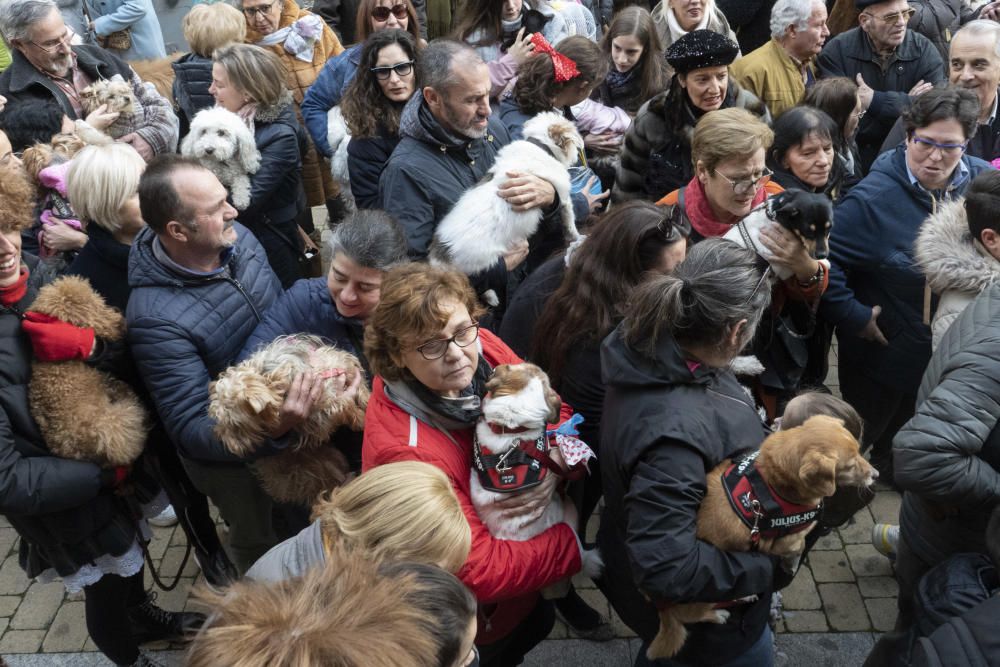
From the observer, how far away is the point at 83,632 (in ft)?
13.2

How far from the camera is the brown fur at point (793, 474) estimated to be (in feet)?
7.32

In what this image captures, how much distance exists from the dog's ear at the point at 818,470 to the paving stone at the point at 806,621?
1.97 metres

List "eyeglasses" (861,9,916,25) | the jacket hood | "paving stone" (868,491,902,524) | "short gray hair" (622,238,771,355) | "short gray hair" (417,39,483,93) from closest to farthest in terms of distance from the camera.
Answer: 1. "short gray hair" (622,238,771,355)
2. the jacket hood
3. "short gray hair" (417,39,483,93)
4. "paving stone" (868,491,902,524)
5. "eyeglasses" (861,9,916,25)

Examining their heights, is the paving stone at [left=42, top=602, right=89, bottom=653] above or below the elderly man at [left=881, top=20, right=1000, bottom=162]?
below

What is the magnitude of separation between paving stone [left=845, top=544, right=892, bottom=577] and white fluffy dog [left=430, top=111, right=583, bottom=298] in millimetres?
2354

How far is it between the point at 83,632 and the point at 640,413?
327 cm

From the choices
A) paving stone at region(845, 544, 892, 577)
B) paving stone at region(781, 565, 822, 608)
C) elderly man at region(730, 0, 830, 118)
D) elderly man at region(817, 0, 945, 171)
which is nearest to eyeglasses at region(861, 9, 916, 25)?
elderly man at region(817, 0, 945, 171)

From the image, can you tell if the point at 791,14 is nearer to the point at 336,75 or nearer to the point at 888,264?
the point at 888,264

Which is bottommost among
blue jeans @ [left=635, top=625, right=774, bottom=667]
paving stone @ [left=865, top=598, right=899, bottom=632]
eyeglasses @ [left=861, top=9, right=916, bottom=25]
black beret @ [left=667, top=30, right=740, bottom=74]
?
paving stone @ [left=865, top=598, right=899, bottom=632]

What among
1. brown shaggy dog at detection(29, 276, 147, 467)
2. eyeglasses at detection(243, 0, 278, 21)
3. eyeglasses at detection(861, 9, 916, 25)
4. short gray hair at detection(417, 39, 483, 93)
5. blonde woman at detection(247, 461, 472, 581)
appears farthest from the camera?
eyeglasses at detection(243, 0, 278, 21)

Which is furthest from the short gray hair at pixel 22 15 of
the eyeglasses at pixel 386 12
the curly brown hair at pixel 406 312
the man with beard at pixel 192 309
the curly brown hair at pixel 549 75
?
the curly brown hair at pixel 406 312

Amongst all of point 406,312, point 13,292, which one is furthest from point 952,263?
point 13,292

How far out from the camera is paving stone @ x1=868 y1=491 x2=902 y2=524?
4.48 meters

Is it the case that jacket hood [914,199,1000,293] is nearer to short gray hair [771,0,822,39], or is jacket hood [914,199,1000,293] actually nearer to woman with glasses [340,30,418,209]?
A: short gray hair [771,0,822,39]
